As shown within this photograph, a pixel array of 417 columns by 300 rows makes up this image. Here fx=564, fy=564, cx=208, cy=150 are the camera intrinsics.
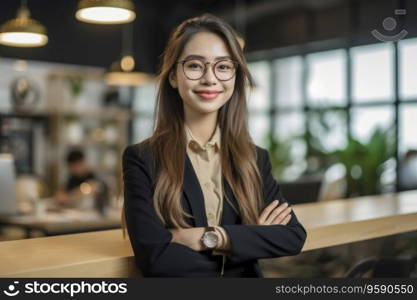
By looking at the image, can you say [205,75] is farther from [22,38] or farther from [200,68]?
[22,38]

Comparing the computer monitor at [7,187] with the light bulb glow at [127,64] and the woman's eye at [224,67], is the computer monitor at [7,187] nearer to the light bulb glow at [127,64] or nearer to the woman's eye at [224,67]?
the light bulb glow at [127,64]

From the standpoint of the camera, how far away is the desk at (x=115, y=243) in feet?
4.94

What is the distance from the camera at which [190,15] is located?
1023cm

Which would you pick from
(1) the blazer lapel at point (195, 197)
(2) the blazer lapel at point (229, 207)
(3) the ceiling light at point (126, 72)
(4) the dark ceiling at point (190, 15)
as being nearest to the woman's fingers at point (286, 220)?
(2) the blazer lapel at point (229, 207)

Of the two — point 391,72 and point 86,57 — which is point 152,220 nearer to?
point 391,72

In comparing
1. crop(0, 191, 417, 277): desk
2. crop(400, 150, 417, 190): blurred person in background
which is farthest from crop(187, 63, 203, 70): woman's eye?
crop(400, 150, 417, 190): blurred person in background

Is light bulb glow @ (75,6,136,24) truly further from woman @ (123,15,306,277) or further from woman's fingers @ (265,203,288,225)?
woman's fingers @ (265,203,288,225)

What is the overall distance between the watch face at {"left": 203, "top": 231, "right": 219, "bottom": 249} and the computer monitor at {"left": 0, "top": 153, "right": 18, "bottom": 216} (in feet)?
10.2

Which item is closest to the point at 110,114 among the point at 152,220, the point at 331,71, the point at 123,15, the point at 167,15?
the point at 167,15

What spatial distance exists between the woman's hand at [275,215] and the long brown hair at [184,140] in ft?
0.09

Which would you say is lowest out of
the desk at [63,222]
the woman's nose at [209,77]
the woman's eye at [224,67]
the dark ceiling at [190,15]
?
the desk at [63,222]

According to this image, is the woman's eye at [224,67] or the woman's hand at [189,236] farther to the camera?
the woman's eye at [224,67]

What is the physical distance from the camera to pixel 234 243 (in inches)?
64.0

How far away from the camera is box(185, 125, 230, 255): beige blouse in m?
1.77
